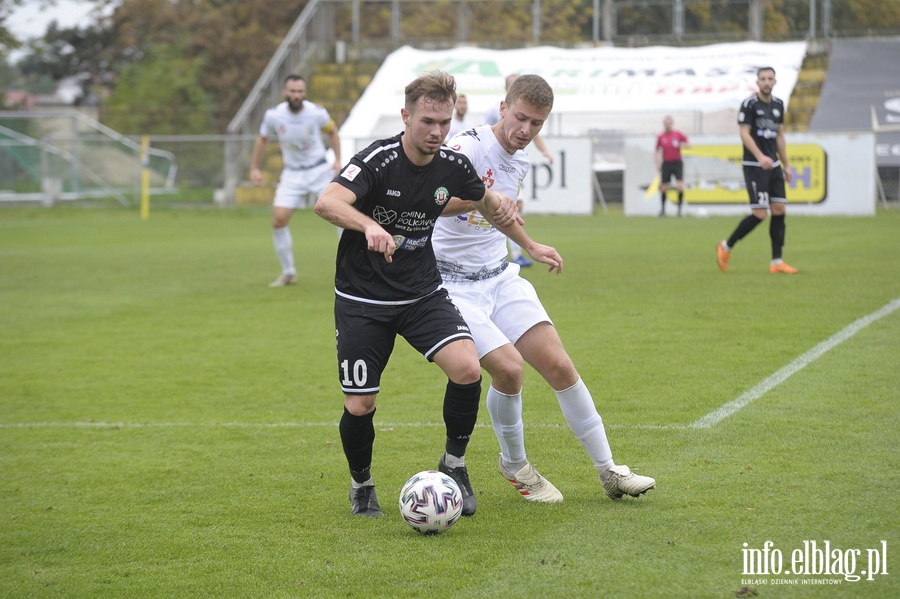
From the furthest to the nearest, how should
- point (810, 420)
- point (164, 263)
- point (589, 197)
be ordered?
point (589, 197) → point (164, 263) → point (810, 420)

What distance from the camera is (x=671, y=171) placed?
24719 mm

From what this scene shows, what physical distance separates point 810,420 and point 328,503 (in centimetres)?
288

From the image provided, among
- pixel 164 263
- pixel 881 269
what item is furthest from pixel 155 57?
pixel 881 269

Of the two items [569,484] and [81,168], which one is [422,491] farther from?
[81,168]

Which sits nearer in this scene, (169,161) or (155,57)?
(169,161)

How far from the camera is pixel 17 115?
31.2m

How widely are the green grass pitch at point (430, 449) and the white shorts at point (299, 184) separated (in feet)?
4.20

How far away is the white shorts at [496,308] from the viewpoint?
5.34m

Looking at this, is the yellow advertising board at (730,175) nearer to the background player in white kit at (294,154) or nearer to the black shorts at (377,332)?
the background player in white kit at (294,154)

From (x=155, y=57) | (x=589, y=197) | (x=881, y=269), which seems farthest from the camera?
(x=155, y=57)

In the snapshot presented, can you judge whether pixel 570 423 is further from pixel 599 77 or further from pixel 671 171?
pixel 599 77

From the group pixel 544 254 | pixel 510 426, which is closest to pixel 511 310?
pixel 544 254

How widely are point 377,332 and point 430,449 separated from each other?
4.60 ft

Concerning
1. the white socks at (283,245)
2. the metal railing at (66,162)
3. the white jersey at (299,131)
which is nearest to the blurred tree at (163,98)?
the metal railing at (66,162)
